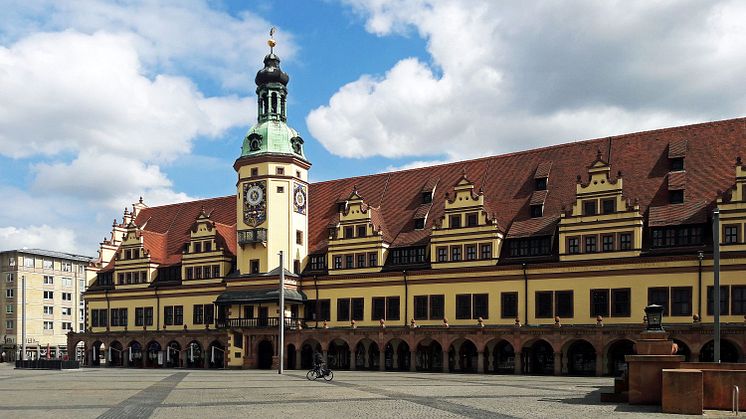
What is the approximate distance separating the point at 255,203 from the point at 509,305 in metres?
24.5

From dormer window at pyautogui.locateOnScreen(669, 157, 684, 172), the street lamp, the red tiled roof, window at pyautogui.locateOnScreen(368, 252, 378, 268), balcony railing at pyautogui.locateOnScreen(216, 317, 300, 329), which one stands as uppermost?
dormer window at pyautogui.locateOnScreen(669, 157, 684, 172)

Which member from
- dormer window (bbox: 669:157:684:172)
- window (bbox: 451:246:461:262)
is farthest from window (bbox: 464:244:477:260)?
dormer window (bbox: 669:157:684:172)

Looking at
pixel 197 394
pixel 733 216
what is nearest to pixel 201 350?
pixel 197 394

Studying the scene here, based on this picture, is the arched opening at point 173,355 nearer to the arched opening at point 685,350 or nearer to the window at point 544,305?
the window at point 544,305

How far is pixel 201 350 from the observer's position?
Answer: 73938mm

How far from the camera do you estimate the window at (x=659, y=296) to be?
169 feet

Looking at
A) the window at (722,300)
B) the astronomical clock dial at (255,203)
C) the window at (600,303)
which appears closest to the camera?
the window at (722,300)

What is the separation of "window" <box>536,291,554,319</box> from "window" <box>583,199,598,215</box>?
6070 mm

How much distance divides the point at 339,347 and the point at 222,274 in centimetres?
1446

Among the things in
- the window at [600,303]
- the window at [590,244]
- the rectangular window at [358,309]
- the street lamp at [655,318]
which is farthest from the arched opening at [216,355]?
the street lamp at [655,318]

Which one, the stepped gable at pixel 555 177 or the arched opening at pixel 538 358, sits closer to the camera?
the stepped gable at pixel 555 177

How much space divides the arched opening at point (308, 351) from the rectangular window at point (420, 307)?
28.4ft

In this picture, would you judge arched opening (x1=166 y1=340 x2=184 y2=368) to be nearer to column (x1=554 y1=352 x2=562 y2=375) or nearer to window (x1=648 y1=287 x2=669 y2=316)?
column (x1=554 y1=352 x2=562 y2=375)

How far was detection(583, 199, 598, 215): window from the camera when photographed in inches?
2172
